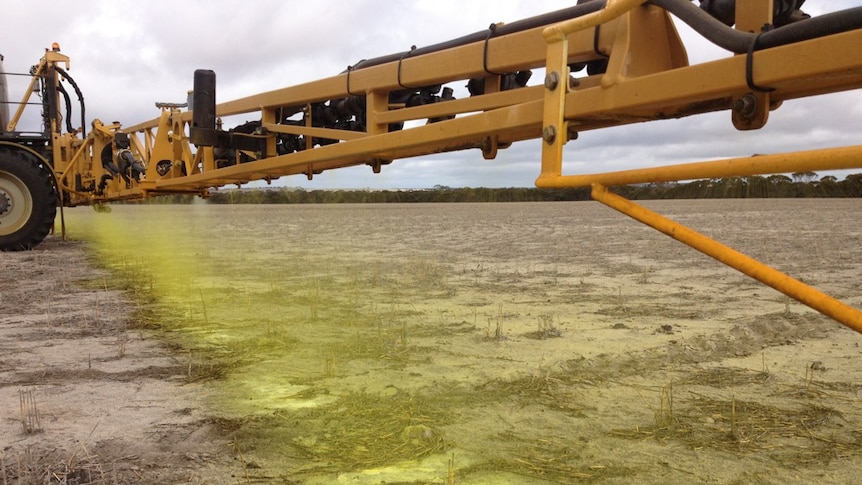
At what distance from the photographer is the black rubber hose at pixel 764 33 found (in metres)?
2.38

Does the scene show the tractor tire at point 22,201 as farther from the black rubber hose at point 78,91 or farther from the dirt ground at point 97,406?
the dirt ground at point 97,406

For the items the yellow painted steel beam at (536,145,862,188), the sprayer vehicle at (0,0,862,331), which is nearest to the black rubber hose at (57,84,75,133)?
the sprayer vehicle at (0,0,862,331)

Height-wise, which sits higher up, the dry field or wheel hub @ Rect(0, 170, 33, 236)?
wheel hub @ Rect(0, 170, 33, 236)

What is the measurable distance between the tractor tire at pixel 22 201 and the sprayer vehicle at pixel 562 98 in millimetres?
3336

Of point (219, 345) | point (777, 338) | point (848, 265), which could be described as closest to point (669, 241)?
point (848, 265)

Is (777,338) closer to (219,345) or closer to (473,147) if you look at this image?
(473,147)

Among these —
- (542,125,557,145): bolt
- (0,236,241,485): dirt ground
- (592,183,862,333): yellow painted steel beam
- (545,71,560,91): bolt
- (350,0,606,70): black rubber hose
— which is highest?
(350,0,606,70): black rubber hose

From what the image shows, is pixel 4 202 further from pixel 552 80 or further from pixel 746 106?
pixel 746 106

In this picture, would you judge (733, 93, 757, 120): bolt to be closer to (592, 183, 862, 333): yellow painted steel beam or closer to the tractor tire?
(592, 183, 862, 333): yellow painted steel beam

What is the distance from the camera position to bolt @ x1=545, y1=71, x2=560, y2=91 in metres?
3.28

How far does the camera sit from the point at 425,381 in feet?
12.5

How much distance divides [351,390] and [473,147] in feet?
6.13

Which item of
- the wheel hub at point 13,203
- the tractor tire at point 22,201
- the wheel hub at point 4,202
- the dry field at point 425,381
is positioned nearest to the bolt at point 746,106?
the dry field at point 425,381

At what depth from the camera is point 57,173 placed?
10.8 meters
